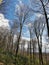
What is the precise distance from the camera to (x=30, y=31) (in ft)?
93.7

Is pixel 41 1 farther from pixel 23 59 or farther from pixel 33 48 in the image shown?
pixel 33 48

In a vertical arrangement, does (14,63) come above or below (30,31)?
below

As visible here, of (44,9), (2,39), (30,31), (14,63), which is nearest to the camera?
(44,9)

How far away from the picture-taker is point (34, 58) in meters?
30.0

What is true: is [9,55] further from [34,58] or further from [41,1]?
[41,1]

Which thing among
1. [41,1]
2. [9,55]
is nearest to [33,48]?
[9,55]

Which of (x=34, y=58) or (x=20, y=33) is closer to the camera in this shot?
(x=20, y=33)

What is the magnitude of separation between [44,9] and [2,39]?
43.4ft

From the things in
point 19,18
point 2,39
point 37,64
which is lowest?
point 37,64

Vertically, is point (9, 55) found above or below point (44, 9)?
below

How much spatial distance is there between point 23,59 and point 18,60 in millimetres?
1056

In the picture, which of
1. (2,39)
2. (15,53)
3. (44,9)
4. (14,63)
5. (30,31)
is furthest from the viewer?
(2,39)

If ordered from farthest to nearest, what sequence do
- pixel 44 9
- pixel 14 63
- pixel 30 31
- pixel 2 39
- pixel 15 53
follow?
1. pixel 2 39
2. pixel 30 31
3. pixel 15 53
4. pixel 14 63
5. pixel 44 9

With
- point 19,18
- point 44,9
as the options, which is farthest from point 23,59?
point 44,9
